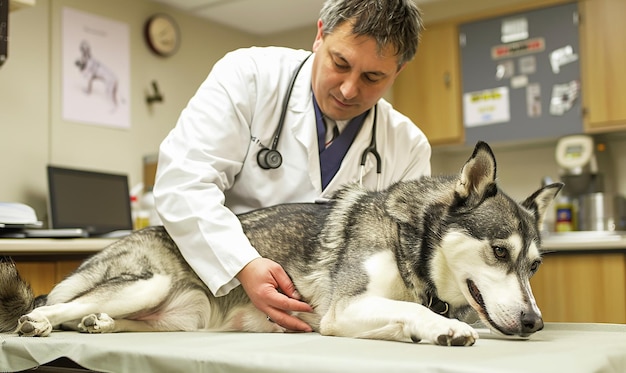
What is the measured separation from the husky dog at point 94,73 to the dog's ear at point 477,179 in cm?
318

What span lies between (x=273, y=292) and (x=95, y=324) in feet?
1.40

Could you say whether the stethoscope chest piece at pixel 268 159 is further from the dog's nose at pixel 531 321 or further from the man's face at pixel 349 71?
the dog's nose at pixel 531 321

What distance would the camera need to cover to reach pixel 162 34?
14.8 ft

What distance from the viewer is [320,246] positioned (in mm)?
1595

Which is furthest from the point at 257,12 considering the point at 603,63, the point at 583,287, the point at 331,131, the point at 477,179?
the point at 477,179

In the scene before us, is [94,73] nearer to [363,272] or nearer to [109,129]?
[109,129]

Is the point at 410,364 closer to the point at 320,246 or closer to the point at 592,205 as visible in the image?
the point at 320,246

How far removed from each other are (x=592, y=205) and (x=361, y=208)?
9.68ft

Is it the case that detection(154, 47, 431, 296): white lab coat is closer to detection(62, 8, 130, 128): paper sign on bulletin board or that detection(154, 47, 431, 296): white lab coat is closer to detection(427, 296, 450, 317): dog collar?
detection(427, 296, 450, 317): dog collar

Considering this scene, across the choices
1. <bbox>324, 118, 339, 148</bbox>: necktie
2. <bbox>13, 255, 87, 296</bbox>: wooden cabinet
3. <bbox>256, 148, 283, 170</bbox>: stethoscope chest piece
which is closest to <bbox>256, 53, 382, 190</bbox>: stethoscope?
<bbox>256, 148, 283, 170</bbox>: stethoscope chest piece

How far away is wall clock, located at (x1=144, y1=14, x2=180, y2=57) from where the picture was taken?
4.41 meters

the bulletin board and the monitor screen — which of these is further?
the bulletin board

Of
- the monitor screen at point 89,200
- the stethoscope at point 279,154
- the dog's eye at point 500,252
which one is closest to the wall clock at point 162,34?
the monitor screen at point 89,200

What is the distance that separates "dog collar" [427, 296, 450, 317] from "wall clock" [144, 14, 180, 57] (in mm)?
3497
